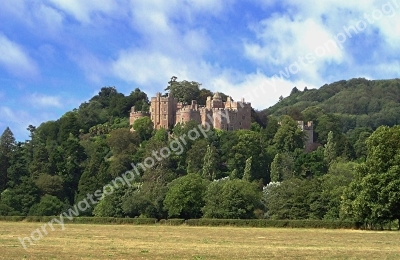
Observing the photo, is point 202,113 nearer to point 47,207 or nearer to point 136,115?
point 136,115

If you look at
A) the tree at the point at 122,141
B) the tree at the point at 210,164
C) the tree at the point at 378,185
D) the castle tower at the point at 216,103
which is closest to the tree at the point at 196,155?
the tree at the point at 210,164

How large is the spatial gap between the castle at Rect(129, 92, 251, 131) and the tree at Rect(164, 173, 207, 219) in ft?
138

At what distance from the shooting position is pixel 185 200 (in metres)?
77.4

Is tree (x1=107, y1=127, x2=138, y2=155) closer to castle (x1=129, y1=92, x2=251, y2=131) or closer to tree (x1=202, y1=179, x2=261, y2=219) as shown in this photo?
castle (x1=129, y1=92, x2=251, y2=131)

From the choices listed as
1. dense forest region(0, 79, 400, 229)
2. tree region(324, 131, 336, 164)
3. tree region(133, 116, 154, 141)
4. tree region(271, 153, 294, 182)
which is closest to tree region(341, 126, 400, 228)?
dense forest region(0, 79, 400, 229)

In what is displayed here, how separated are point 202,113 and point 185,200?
152ft

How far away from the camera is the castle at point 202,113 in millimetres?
122125

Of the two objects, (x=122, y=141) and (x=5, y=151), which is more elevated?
(x=122, y=141)

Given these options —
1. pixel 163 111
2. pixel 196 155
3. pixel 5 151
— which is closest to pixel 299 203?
pixel 196 155

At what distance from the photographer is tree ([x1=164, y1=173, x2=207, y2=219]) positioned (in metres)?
77.4

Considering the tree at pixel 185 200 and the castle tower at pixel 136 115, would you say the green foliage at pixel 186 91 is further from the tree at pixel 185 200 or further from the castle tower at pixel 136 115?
the tree at pixel 185 200

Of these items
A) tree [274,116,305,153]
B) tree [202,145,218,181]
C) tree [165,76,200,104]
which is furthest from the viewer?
tree [165,76,200,104]

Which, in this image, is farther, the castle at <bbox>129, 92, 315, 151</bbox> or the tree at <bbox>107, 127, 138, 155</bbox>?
the castle at <bbox>129, 92, 315, 151</bbox>

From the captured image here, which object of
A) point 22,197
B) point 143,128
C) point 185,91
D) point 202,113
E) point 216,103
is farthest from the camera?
point 185,91
